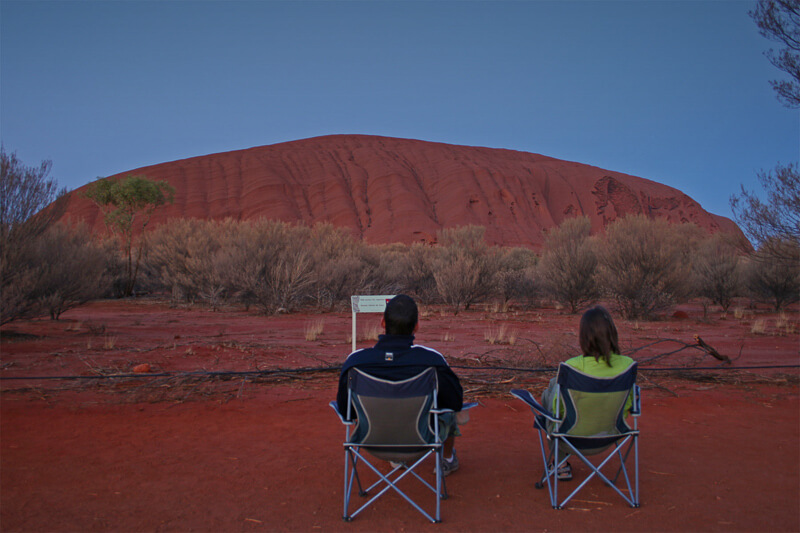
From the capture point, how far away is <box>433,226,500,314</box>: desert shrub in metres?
18.7

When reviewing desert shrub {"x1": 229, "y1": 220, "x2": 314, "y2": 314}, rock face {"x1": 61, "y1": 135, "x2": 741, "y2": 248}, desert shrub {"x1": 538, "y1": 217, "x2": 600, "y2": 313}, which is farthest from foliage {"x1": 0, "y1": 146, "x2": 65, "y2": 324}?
rock face {"x1": 61, "y1": 135, "x2": 741, "y2": 248}

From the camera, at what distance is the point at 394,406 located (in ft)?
10.0

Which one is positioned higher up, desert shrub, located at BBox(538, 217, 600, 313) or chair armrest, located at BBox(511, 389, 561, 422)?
desert shrub, located at BBox(538, 217, 600, 313)

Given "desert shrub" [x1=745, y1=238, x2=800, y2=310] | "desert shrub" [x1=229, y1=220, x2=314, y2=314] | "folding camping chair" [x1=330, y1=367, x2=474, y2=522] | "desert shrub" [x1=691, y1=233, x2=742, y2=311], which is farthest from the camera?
"desert shrub" [x1=691, y1=233, x2=742, y2=311]

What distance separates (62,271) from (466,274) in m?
12.2

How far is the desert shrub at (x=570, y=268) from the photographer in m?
18.9

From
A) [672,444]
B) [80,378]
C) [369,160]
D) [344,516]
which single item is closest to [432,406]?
[344,516]

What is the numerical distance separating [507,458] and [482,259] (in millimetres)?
15433

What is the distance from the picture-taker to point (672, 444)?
15.0ft

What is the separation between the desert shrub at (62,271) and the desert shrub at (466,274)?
35.5 ft

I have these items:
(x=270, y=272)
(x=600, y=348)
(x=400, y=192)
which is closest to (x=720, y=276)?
(x=270, y=272)

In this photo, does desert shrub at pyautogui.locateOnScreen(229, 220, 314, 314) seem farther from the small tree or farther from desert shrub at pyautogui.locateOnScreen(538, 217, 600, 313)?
the small tree

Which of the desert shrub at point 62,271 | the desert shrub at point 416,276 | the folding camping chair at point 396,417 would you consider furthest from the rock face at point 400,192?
the folding camping chair at point 396,417

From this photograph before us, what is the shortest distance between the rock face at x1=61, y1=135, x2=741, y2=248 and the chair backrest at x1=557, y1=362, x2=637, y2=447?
50561 millimetres
